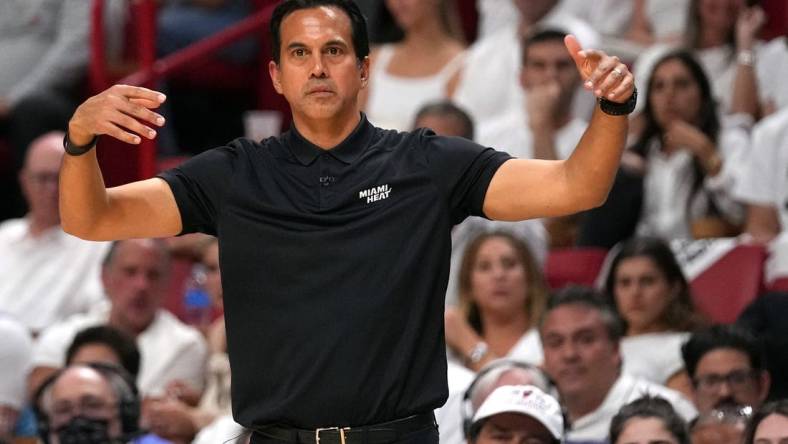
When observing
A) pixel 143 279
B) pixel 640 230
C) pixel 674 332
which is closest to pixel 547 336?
pixel 674 332

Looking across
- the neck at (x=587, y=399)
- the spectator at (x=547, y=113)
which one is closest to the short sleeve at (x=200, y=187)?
the neck at (x=587, y=399)

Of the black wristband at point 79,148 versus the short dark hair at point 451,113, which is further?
the short dark hair at point 451,113

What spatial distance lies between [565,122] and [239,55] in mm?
2294

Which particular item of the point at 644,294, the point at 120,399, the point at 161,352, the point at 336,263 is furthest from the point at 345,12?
the point at 161,352

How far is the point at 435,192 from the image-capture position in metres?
3.45

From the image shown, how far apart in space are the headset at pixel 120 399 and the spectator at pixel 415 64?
8.56 ft

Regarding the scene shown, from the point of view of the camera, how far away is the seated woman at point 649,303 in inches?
247

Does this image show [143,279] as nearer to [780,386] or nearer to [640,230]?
[640,230]

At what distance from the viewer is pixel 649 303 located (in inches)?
251

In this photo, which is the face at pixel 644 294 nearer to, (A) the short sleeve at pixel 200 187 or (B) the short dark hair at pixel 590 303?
(B) the short dark hair at pixel 590 303

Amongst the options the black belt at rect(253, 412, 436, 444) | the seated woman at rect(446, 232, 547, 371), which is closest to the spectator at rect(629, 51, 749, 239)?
the seated woman at rect(446, 232, 547, 371)

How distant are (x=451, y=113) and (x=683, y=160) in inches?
39.3

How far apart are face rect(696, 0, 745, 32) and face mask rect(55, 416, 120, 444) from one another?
136 inches

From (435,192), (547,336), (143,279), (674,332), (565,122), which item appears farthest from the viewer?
(565,122)
